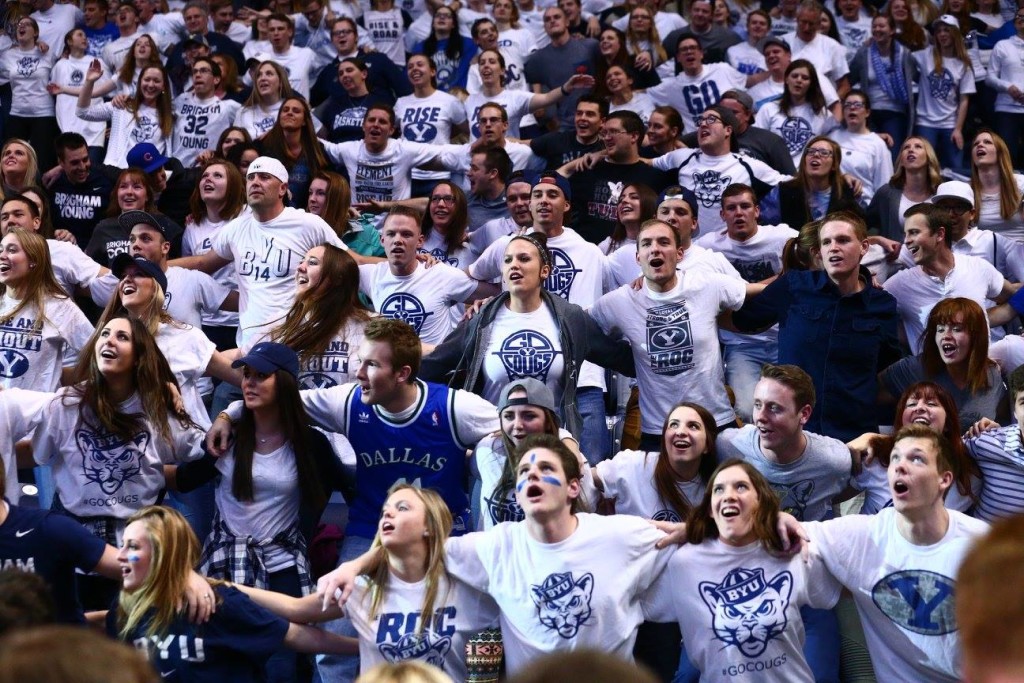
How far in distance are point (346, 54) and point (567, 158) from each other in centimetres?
319

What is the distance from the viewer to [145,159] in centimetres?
997

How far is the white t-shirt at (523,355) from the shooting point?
700cm

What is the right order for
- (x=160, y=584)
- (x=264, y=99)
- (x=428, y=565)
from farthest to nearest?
(x=264, y=99)
(x=428, y=565)
(x=160, y=584)

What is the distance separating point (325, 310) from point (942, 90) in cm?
726

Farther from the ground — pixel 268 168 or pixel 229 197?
pixel 268 168

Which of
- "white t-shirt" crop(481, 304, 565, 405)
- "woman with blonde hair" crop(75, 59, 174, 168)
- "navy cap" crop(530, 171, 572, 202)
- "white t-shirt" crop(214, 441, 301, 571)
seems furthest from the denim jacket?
"woman with blonde hair" crop(75, 59, 174, 168)

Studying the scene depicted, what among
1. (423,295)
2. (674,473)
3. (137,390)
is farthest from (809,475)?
(137,390)

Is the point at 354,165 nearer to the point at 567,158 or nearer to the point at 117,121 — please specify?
the point at 567,158

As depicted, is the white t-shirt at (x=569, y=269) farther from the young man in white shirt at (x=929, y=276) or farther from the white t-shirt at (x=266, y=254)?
the young man in white shirt at (x=929, y=276)

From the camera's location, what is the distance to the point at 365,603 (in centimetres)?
564

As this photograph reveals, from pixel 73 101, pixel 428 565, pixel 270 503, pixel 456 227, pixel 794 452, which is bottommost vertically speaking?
pixel 794 452

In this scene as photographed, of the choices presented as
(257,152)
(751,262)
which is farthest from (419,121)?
(751,262)

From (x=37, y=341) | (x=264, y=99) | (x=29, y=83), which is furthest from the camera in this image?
(x=29, y=83)

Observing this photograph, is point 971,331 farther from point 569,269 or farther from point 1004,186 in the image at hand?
point 1004,186
